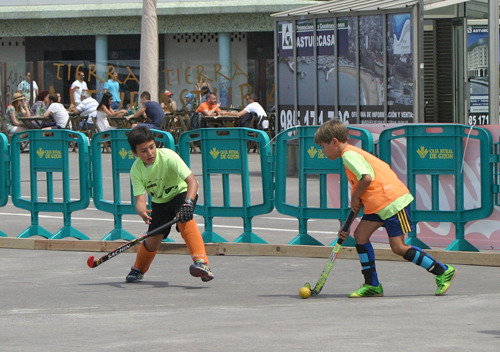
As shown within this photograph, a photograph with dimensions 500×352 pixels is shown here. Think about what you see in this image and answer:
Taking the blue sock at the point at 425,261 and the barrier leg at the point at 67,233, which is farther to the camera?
the barrier leg at the point at 67,233

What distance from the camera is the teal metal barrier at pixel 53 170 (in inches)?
402

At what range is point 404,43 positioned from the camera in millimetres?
15000

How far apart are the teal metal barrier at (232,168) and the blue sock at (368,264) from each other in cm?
251

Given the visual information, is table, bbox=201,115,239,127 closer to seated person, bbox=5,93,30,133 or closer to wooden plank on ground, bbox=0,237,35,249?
seated person, bbox=5,93,30,133

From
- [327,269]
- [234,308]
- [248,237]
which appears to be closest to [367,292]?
[327,269]

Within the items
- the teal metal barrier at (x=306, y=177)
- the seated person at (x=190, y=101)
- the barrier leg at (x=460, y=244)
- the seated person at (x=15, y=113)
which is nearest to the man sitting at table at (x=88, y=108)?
the seated person at (x=15, y=113)

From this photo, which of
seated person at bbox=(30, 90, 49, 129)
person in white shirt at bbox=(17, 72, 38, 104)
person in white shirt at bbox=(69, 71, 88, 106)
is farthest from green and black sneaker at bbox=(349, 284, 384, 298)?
person in white shirt at bbox=(17, 72, 38, 104)

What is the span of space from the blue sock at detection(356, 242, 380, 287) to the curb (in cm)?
160

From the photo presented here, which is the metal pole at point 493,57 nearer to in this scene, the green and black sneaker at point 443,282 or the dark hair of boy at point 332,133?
the dark hair of boy at point 332,133

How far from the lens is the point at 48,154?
1038 centimetres

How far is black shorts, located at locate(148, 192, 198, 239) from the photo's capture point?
801 cm

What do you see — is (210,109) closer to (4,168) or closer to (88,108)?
(88,108)

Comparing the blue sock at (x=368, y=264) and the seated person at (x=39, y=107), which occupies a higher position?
the seated person at (x=39, y=107)

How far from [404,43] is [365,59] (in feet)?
3.30
